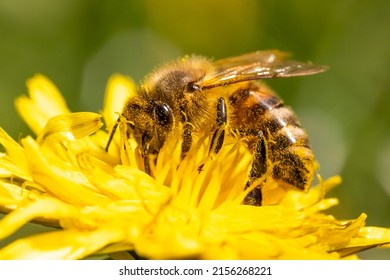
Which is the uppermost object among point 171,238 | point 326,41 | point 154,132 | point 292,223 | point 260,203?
point 326,41

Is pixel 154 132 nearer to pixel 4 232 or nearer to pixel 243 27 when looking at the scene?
pixel 4 232

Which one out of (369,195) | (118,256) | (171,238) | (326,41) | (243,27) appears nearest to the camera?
(171,238)

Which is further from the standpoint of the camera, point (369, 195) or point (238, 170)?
point (369, 195)

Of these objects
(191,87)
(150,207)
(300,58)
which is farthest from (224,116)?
(300,58)

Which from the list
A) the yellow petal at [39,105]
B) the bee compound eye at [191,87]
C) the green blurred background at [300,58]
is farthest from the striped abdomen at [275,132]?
the green blurred background at [300,58]

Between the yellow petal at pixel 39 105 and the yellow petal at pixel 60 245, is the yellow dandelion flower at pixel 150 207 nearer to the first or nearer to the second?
the yellow petal at pixel 60 245

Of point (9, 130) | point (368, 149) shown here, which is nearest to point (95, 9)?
point (9, 130)
